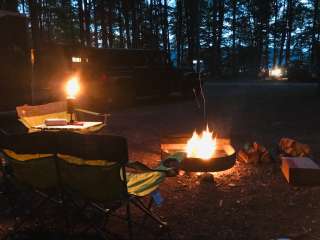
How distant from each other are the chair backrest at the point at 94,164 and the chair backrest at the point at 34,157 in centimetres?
12

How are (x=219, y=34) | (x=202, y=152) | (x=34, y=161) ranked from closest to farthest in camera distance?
(x=34, y=161) → (x=202, y=152) → (x=219, y=34)

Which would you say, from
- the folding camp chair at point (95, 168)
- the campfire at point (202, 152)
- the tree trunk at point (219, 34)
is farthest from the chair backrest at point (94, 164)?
the tree trunk at point (219, 34)

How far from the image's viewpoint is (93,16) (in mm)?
46000

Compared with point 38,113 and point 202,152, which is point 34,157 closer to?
point 38,113

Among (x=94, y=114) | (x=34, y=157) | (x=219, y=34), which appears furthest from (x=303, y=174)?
(x=219, y=34)

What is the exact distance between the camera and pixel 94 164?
3.32 metres

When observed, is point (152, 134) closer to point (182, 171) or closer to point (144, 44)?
point (182, 171)

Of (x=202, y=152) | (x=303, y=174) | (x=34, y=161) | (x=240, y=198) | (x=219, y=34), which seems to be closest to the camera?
(x=34, y=161)

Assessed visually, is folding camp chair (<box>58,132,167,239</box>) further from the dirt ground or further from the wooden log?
the wooden log

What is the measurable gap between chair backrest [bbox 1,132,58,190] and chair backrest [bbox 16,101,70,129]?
225cm

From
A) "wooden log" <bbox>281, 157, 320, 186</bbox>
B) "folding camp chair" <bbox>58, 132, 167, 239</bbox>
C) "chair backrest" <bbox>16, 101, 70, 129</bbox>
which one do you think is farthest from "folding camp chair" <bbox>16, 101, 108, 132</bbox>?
"wooden log" <bbox>281, 157, 320, 186</bbox>

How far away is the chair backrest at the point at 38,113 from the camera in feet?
20.0

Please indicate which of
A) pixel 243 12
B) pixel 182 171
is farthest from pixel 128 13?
pixel 182 171

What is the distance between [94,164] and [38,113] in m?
3.40
